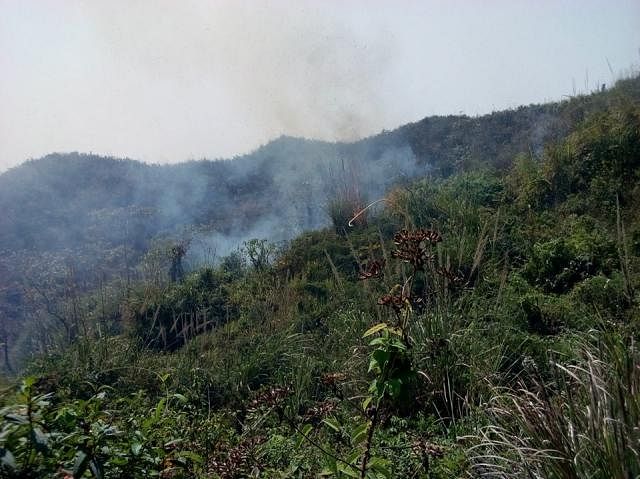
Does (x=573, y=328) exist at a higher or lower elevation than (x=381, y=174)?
lower

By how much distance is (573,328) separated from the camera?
5586 mm

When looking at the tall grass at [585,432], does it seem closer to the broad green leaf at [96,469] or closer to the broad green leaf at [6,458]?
the broad green leaf at [96,469]

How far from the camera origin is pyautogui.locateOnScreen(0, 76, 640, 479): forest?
8.41 ft

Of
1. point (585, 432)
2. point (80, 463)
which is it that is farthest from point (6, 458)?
point (585, 432)

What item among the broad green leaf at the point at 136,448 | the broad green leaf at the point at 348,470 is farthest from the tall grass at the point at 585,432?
the broad green leaf at the point at 136,448

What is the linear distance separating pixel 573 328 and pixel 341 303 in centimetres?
282

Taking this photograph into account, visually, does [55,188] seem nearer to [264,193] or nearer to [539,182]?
[264,193]

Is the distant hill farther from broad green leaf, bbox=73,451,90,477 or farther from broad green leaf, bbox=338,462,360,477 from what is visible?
broad green leaf, bbox=73,451,90,477

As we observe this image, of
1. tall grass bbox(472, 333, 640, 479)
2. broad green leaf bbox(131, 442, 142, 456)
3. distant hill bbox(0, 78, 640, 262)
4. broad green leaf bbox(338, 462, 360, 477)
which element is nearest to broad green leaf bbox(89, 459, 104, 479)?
broad green leaf bbox(131, 442, 142, 456)

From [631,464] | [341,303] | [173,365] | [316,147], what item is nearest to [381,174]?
[316,147]

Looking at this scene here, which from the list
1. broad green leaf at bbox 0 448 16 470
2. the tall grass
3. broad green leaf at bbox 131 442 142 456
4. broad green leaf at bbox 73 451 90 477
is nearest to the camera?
broad green leaf at bbox 0 448 16 470

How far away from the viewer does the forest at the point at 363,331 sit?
256 cm

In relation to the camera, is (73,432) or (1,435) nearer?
(1,435)

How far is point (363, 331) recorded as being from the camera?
17.8 ft
